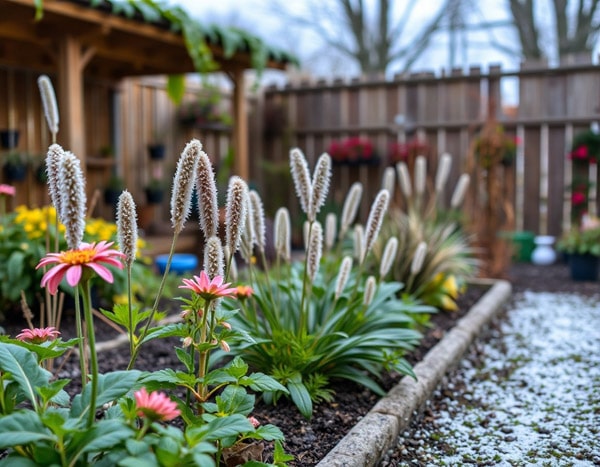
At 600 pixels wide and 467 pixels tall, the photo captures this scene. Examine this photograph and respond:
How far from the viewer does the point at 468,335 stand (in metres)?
3.32

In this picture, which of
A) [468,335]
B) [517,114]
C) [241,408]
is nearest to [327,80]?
[517,114]

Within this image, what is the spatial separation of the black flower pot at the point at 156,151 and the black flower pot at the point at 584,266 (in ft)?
14.0

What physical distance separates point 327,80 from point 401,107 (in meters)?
1.06

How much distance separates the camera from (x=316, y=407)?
2154 mm

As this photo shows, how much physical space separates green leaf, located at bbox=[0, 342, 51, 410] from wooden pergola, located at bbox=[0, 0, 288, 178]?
10.4ft

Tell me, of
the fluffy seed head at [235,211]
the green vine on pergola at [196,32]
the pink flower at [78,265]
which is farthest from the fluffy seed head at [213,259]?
the green vine on pergola at [196,32]

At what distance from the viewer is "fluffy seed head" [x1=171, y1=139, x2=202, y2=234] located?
131cm

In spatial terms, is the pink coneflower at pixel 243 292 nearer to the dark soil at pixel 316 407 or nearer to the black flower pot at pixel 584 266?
the dark soil at pixel 316 407

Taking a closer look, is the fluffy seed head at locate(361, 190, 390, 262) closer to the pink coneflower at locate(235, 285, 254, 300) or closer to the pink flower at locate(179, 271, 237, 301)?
the pink coneflower at locate(235, 285, 254, 300)

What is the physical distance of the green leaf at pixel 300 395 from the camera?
6.33 feet

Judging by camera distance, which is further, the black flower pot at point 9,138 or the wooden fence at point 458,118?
the wooden fence at point 458,118

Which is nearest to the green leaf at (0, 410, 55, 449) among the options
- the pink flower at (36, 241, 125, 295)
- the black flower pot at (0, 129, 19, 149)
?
the pink flower at (36, 241, 125, 295)

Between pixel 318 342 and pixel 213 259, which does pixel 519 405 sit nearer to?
pixel 318 342

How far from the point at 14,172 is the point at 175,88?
1.72 m
